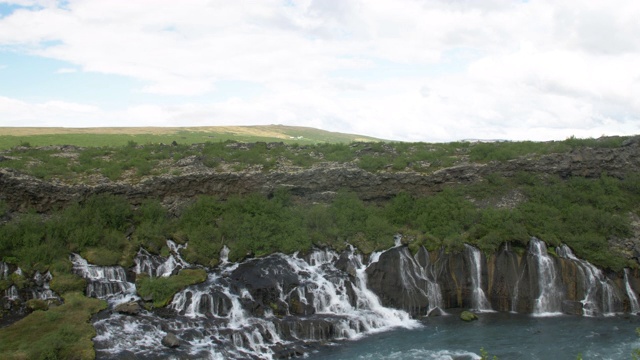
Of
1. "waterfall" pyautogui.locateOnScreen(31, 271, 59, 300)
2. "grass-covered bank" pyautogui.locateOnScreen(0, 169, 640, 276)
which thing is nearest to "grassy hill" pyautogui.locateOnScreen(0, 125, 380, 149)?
"grass-covered bank" pyautogui.locateOnScreen(0, 169, 640, 276)

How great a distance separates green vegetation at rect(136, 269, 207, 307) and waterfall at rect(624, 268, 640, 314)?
2902 cm

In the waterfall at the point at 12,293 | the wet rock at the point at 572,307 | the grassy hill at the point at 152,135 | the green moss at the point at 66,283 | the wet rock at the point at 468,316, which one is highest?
the grassy hill at the point at 152,135

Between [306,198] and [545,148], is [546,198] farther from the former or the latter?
[306,198]

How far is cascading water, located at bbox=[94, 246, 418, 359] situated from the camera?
87.2 ft

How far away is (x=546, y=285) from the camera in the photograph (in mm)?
34125

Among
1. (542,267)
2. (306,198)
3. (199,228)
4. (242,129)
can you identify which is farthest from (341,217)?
(242,129)

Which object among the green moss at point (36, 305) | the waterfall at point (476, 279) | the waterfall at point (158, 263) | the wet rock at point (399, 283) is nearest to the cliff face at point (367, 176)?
the waterfall at point (158, 263)

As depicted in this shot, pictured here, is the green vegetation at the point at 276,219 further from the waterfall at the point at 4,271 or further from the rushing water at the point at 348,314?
the rushing water at the point at 348,314

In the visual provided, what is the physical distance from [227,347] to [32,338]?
982 centimetres

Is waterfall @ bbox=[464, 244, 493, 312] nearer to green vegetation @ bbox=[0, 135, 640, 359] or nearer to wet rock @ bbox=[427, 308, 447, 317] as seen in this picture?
green vegetation @ bbox=[0, 135, 640, 359]

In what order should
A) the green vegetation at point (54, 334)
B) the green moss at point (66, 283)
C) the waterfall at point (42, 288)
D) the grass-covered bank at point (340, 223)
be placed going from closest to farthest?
the green vegetation at point (54, 334), the waterfall at point (42, 288), the green moss at point (66, 283), the grass-covered bank at point (340, 223)

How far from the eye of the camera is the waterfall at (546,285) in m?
33.5

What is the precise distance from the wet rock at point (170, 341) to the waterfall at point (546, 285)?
2343 cm

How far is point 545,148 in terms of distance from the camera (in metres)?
47.8
